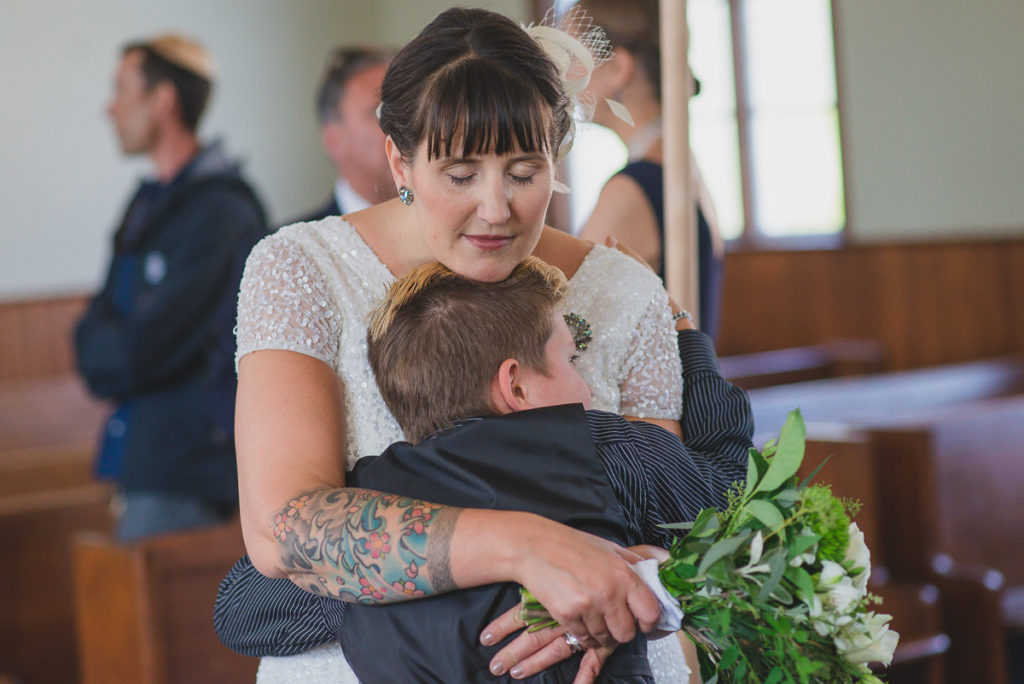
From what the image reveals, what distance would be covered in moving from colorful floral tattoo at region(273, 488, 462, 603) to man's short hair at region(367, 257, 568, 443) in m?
0.15

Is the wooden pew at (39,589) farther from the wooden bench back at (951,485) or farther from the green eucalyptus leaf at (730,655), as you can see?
the green eucalyptus leaf at (730,655)

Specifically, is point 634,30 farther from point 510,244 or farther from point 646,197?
point 510,244

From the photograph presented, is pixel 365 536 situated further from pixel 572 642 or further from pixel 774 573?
pixel 774 573

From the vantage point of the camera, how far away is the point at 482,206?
1.44 meters

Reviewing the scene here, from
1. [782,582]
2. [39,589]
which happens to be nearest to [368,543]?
[782,582]

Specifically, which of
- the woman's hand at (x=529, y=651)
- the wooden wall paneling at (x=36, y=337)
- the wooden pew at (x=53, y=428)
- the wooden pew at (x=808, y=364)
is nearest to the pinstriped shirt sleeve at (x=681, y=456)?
the woman's hand at (x=529, y=651)

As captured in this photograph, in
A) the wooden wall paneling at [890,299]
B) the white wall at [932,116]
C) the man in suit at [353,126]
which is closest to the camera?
the man in suit at [353,126]

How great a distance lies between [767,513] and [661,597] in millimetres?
153

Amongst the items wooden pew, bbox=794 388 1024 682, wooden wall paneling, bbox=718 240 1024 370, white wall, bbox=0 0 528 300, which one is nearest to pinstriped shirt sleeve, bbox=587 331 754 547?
wooden pew, bbox=794 388 1024 682

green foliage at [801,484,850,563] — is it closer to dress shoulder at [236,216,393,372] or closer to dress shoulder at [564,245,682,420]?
dress shoulder at [564,245,682,420]

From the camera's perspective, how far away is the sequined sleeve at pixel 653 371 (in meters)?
1.65

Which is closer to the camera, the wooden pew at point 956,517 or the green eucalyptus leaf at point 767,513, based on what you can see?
the green eucalyptus leaf at point 767,513

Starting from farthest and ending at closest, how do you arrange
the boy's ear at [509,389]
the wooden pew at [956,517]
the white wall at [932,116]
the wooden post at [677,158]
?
the white wall at [932,116], the wooden pew at [956,517], the wooden post at [677,158], the boy's ear at [509,389]

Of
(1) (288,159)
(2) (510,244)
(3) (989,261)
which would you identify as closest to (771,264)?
(3) (989,261)
